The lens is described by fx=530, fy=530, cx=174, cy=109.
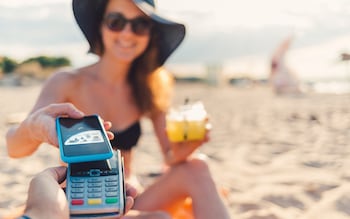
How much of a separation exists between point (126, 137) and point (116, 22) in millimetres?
511

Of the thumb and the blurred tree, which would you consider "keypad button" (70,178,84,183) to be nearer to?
the thumb

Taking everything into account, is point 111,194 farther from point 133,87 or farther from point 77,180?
point 133,87

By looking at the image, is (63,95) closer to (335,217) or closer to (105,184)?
(105,184)

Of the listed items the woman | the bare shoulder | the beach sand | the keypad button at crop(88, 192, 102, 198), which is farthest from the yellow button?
the bare shoulder

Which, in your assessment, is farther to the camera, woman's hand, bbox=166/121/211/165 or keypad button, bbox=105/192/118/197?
woman's hand, bbox=166/121/211/165

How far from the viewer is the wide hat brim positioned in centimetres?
226

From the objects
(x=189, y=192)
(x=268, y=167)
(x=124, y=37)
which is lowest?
(x=268, y=167)

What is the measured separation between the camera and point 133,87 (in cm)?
257

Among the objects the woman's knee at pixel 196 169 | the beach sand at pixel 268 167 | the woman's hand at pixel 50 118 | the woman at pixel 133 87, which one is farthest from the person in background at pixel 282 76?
the woman's hand at pixel 50 118

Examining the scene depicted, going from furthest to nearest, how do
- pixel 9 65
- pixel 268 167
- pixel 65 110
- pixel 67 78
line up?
pixel 9 65
pixel 268 167
pixel 67 78
pixel 65 110

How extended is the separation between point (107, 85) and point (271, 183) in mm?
1124

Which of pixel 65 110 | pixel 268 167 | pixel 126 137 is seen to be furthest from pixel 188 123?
pixel 268 167

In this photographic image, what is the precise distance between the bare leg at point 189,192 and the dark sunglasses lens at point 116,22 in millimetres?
666

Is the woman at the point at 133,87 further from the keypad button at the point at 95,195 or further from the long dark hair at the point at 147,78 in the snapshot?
the keypad button at the point at 95,195
